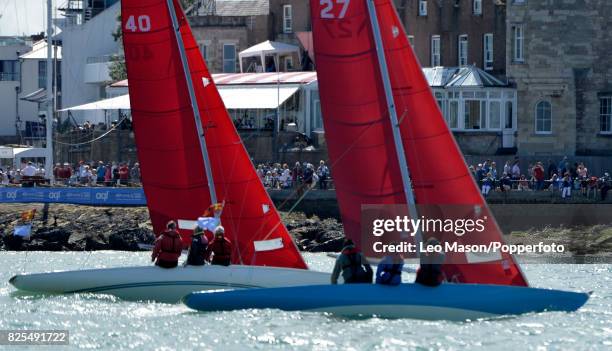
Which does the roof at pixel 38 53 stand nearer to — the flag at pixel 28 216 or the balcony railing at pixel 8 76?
the balcony railing at pixel 8 76

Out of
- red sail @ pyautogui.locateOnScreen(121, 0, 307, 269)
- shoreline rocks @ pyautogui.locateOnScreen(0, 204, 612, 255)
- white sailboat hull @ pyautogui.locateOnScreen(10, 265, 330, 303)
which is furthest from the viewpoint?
shoreline rocks @ pyautogui.locateOnScreen(0, 204, 612, 255)

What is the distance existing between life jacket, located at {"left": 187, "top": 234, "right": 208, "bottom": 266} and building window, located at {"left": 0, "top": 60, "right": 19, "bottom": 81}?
2494 inches

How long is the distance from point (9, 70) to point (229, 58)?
23.1m

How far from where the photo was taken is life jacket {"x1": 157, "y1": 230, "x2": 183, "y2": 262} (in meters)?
A: 29.9

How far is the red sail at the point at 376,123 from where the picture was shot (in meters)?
28.5

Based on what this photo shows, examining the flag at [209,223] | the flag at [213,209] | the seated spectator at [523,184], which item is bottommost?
the seated spectator at [523,184]

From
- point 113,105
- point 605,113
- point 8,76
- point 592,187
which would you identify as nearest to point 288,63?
point 113,105

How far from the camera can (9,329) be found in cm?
2645

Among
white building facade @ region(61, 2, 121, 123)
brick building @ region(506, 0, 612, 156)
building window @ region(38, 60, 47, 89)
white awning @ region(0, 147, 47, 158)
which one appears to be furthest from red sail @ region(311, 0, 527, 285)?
building window @ region(38, 60, 47, 89)

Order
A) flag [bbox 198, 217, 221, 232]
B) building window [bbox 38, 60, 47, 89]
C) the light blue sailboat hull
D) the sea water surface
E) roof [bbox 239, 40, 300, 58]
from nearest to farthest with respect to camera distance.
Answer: the sea water surface, the light blue sailboat hull, flag [bbox 198, 217, 221, 232], roof [bbox 239, 40, 300, 58], building window [bbox 38, 60, 47, 89]

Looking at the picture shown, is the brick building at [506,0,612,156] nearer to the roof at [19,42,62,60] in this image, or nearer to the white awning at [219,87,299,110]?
the white awning at [219,87,299,110]

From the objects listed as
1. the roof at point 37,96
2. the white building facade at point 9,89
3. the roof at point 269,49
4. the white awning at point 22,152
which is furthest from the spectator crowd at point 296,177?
the white building facade at point 9,89

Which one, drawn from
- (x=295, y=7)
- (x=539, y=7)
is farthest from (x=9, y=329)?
(x=295, y=7)

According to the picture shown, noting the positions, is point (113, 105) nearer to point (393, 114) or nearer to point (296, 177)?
point (296, 177)
